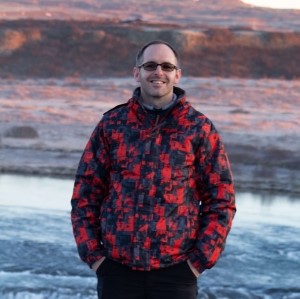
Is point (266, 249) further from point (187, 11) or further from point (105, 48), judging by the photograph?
point (187, 11)

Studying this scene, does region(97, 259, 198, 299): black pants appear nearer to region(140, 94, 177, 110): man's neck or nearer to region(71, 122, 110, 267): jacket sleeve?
region(71, 122, 110, 267): jacket sleeve

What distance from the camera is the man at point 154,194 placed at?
3.08m

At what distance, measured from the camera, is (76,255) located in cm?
711

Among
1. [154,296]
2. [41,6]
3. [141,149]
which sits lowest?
[154,296]

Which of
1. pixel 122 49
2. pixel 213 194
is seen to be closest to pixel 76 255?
pixel 213 194

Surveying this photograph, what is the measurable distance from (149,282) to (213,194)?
39 cm

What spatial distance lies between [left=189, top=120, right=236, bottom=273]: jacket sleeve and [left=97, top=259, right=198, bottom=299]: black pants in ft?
0.21

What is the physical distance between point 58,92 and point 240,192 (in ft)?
52.3

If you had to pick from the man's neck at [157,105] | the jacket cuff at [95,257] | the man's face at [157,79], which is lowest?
the jacket cuff at [95,257]

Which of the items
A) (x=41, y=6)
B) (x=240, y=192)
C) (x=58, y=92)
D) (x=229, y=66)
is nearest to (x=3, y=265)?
(x=240, y=192)

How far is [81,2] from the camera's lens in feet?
291

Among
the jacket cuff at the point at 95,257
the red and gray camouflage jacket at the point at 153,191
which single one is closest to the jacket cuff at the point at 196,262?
the red and gray camouflage jacket at the point at 153,191

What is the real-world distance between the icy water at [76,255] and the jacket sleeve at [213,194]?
2.78 meters

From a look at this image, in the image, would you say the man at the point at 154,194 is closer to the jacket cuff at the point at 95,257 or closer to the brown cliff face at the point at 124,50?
the jacket cuff at the point at 95,257
